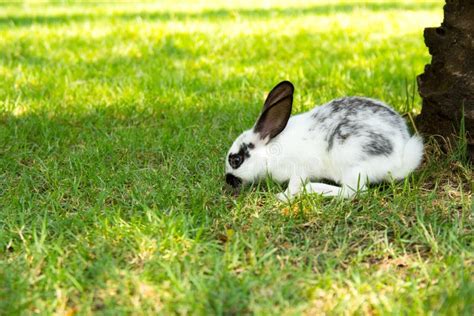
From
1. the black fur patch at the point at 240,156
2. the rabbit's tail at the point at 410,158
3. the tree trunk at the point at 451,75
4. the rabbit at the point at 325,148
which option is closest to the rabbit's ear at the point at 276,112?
the rabbit at the point at 325,148

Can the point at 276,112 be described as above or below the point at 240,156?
above

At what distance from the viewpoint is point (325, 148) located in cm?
401

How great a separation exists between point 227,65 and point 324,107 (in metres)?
2.88

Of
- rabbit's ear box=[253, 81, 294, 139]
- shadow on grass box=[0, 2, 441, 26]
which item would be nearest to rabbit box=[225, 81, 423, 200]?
rabbit's ear box=[253, 81, 294, 139]

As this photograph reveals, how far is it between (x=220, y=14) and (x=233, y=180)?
6.62 m

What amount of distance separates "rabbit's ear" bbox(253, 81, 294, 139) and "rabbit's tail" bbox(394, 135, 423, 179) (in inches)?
26.9

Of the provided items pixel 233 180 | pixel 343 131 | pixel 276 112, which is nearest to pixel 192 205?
pixel 233 180

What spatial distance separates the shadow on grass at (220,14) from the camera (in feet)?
32.3

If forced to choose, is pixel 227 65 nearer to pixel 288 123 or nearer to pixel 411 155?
pixel 288 123

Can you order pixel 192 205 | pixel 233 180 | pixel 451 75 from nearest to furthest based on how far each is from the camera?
pixel 192 205 → pixel 233 180 → pixel 451 75

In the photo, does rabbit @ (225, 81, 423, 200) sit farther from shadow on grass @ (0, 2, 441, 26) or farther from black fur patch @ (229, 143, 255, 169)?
shadow on grass @ (0, 2, 441, 26)

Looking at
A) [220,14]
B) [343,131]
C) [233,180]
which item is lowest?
[220,14]

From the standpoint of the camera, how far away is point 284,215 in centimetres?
366

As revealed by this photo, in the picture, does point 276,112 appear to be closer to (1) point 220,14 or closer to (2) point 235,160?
(2) point 235,160
